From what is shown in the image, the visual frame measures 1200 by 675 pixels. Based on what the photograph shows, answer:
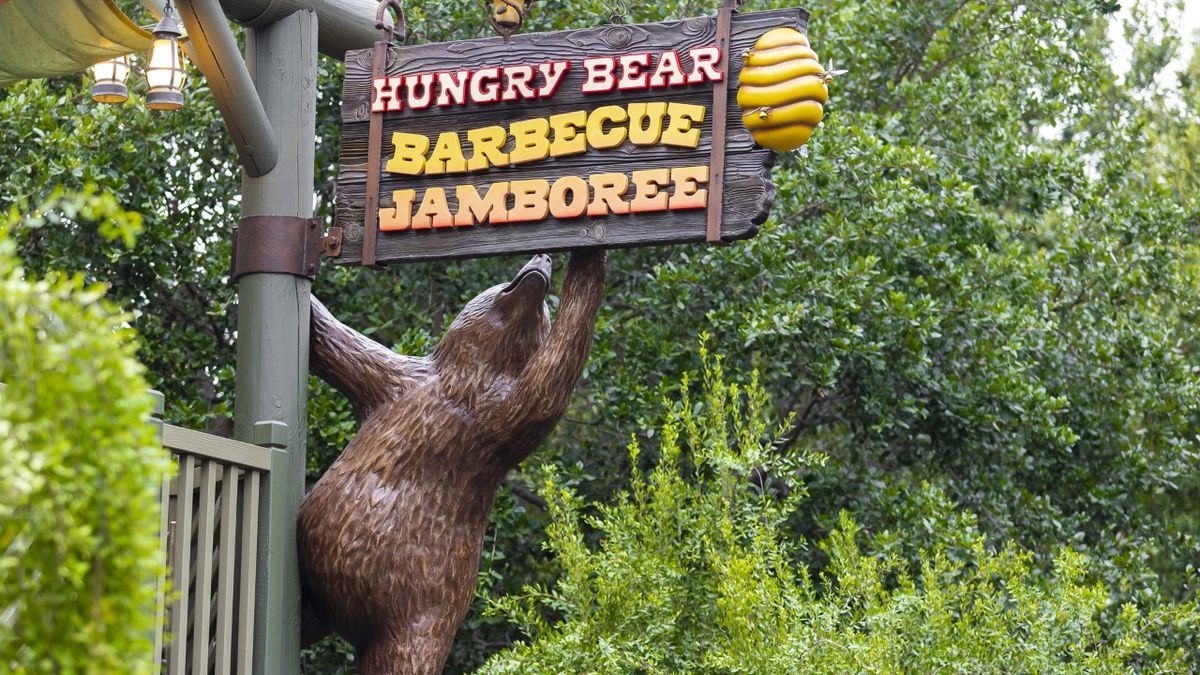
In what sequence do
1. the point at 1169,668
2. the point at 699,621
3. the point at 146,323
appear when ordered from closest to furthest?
the point at 699,621
the point at 1169,668
the point at 146,323

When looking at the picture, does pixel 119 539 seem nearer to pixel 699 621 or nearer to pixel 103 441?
pixel 103 441

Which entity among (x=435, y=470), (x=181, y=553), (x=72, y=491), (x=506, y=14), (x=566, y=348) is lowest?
A: (x=181, y=553)

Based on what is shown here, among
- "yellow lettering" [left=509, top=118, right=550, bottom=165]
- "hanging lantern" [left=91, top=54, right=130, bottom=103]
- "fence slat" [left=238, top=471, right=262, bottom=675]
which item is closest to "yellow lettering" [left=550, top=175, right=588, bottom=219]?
"yellow lettering" [left=509, top=118, right=550, bottom=165]

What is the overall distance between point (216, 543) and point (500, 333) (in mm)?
1013

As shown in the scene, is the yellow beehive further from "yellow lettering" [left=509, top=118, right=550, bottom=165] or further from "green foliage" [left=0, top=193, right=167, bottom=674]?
"green foliage" [left=0, top=193, right=167, bottom=674]

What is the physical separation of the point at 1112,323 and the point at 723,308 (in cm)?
256

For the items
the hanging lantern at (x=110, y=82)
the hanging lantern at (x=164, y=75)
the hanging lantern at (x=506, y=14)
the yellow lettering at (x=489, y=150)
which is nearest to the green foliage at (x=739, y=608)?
the yellow lettering at (x=489, y=150)

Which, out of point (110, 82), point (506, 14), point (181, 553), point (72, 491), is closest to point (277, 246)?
point (506, 14)

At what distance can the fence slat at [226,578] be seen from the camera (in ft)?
13.7

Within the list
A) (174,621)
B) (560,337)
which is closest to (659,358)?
(560,337)

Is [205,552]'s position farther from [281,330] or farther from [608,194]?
[608,194]

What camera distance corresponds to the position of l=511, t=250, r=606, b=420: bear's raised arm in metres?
4.44

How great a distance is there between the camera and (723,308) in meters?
7.66

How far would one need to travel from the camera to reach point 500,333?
459 centimetres
